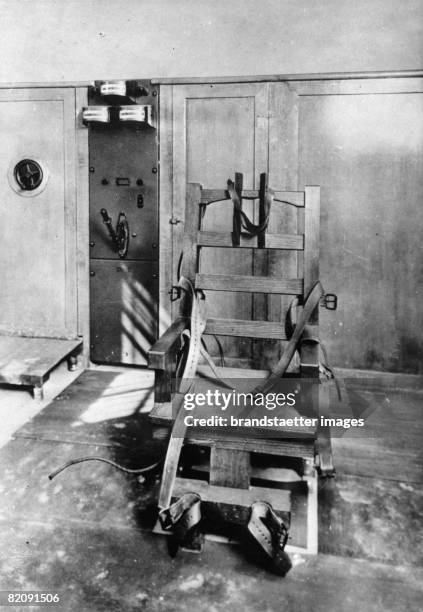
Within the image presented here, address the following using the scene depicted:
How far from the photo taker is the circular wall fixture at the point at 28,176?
14.6ft

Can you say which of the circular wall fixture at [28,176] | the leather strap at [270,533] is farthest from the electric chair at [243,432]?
the circular wall fixture at [28,176]

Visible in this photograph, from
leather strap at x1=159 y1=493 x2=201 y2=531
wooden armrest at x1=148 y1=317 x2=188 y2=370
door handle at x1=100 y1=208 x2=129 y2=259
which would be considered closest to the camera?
leather strap at x1=159 y1=493 x2=201 y2=531

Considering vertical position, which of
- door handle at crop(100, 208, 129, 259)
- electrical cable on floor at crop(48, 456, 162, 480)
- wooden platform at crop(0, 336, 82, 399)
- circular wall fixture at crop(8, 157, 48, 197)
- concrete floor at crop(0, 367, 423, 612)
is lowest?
concrete floor at crop(0, 367, 423, 612)

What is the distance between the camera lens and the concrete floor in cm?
204

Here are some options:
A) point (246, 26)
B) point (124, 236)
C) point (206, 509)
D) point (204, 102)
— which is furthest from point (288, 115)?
point (206, 509)

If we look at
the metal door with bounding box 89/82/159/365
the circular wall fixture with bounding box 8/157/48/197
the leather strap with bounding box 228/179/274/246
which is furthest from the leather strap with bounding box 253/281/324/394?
the circular wall fixture with bounding box 8/157/48/197

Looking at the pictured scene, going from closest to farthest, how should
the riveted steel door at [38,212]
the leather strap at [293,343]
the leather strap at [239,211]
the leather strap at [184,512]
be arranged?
the leather strap at [184,512], the leather strap at [293,343], the leather strap at [239,211], the riveted steel door at [38,212]

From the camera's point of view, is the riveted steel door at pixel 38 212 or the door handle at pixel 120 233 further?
the riveted steel door at pixel 38 212

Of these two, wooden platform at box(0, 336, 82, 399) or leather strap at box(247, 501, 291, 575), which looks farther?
wooden platform at box(0, 336, 82, 399)

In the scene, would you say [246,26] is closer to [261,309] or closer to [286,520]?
[261,309]

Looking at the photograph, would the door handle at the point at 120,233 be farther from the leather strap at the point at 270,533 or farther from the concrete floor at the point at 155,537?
the leather strap at the point at 270,533

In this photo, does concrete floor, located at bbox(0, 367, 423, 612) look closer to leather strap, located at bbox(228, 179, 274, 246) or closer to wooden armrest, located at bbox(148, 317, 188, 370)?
wooden armrest, located at bbox(148, 317, 188, 370)

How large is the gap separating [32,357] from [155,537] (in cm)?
226

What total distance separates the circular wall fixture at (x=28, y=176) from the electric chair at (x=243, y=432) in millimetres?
2061
